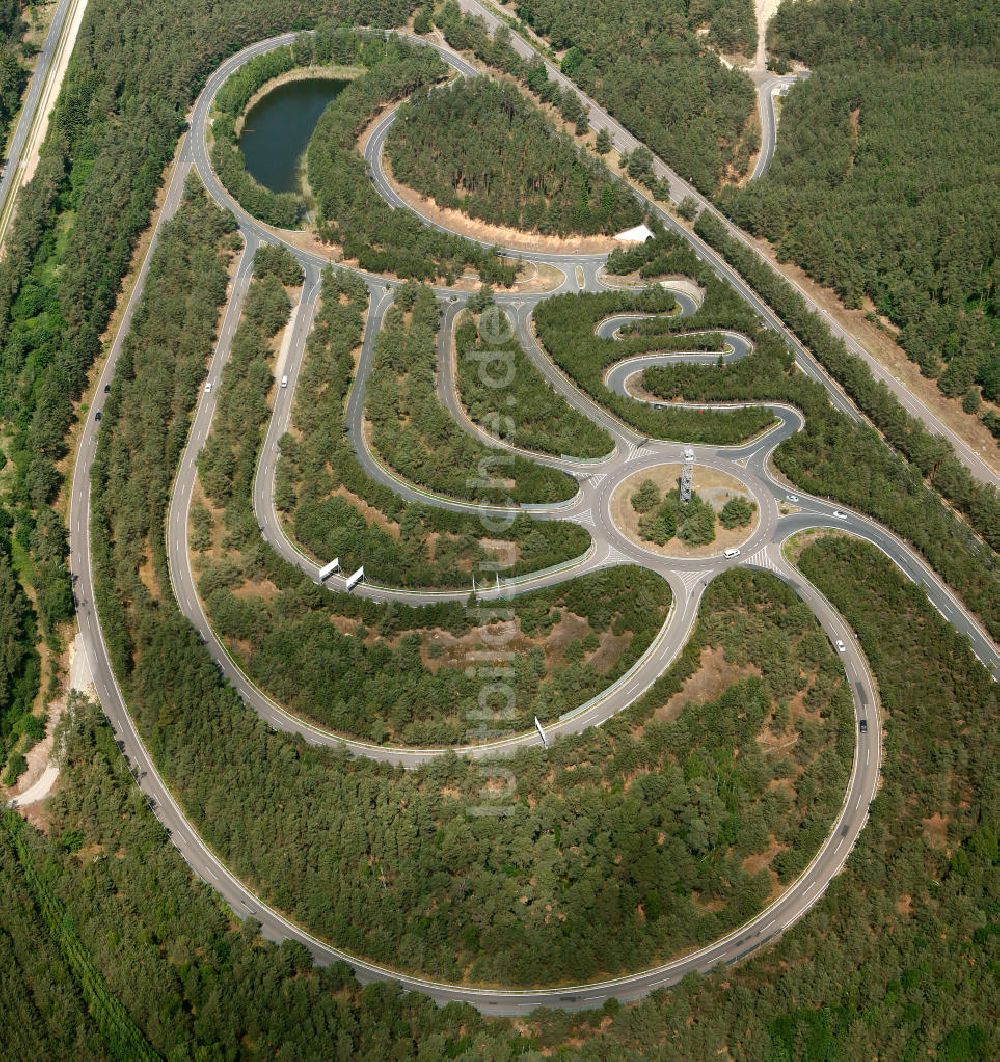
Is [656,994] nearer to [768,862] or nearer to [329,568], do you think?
[768,862]

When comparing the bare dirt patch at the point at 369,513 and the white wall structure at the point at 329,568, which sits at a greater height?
the bare dirt patch at the point at 369,513

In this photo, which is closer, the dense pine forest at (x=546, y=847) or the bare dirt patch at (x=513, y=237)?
the dense pine forest at (x=546, y=847)

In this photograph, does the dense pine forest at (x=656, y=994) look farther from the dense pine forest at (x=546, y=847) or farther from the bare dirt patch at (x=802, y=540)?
the bare dirt patch at (x=802, y=540)

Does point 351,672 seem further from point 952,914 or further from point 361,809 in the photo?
point 952,914

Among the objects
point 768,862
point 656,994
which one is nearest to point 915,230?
point 768,862

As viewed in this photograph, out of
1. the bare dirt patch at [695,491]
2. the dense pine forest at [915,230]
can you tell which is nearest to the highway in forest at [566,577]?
the bare dirt patch at [695,491]

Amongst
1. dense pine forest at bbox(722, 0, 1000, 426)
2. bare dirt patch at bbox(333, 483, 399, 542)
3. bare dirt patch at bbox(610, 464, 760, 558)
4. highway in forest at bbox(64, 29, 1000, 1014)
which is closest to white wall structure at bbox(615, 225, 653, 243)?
dense pine forest at bbox(722, 0, 1000, 426)

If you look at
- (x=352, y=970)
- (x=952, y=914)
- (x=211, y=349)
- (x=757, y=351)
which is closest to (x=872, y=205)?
(x=757, y=351)

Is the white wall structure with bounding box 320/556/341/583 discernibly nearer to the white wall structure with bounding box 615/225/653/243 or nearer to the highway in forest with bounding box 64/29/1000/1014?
the highway in forest with bounding box 64/29/1000/1014

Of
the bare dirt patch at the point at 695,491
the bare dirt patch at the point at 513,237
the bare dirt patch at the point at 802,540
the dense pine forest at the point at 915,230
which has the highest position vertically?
the dense pine forest at the point at 915,230
